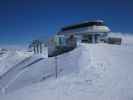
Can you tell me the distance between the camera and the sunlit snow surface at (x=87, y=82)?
13186mm

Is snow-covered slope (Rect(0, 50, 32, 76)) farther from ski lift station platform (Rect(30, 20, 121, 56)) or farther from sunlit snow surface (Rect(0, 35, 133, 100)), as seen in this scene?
sunlit snow surface (Rect(0, 35, 133, 100))

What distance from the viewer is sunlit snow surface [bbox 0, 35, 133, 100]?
13186 mm

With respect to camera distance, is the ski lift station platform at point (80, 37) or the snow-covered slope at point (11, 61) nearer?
the ski lift station platform at point (80, 37)

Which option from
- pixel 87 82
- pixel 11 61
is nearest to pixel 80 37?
pixel 11 61

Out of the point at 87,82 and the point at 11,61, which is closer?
the point at 87,82

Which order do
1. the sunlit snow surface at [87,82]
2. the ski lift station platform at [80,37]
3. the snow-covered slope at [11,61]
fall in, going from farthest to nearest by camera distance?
1. the snow-covered slope at [11,61]
2. the ski lift station platform at [80,37]
3. the sunlit snow surface at [87,82]

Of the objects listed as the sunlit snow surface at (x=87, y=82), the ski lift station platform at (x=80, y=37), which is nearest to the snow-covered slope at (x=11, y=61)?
the ski lift station platform at (x=80, y=37)

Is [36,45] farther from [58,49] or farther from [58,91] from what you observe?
[58,91]

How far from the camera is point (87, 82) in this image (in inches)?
597

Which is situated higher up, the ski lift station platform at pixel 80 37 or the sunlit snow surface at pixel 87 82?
the ski lift station platform at pixel 80 37

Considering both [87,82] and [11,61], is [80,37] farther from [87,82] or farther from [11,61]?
[87,82]

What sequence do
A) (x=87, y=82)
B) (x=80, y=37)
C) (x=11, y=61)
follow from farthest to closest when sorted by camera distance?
(x=11, y=61)
(x=80, y=37)
(x=87, y=82)

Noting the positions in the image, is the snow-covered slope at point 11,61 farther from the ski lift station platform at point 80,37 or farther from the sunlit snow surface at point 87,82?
the sunlit snow surface at point 87,82

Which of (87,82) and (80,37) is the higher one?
(80,37)
